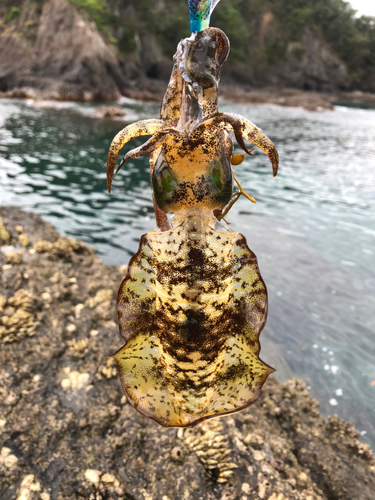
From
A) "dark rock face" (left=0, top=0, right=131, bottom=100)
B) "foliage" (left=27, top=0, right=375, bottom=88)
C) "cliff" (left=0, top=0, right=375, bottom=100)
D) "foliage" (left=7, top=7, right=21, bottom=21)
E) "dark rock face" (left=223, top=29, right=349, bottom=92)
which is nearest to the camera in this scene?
"dark rock face" (left=0, top=0, right=131, bottom=100)

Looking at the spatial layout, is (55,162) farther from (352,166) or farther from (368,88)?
(368,88)

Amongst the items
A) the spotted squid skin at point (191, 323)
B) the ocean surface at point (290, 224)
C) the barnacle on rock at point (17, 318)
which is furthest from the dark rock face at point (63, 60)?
the spotted squid skin at point (191, 323)

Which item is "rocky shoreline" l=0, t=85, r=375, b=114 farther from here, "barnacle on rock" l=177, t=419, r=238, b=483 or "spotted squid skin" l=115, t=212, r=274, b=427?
"spotted squid skin" l=115, t=212, r=274, b=427

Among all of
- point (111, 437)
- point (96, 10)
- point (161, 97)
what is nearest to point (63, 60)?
point (96, 10)

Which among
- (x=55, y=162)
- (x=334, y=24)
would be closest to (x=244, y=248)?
(x=55, y=162)

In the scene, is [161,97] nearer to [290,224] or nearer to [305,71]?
[290,224]

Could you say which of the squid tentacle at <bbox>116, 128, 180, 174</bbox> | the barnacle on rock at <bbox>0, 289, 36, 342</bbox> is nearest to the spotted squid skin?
the squid tentacle at <bbox>116, 128, 180, 174</bbox>

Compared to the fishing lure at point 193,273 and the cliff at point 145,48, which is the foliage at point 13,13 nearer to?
the cliff at point 145,48
